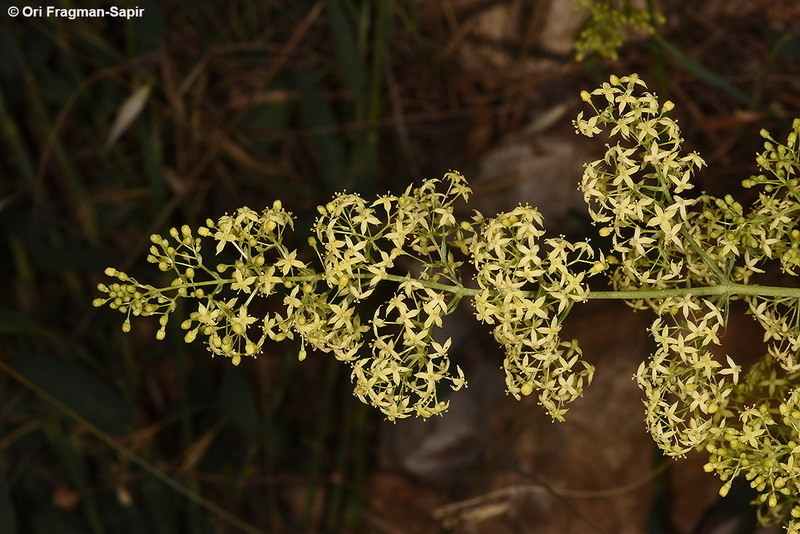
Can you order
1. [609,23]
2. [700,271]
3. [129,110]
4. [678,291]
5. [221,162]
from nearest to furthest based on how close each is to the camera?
[678,291] < [700,271] < [609,23] < [129,110] < [221,162]

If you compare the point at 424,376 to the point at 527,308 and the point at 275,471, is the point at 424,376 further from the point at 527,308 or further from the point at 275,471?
the point at 275,471

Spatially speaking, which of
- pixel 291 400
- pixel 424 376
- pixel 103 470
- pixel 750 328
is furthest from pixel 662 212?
pixel 103 470

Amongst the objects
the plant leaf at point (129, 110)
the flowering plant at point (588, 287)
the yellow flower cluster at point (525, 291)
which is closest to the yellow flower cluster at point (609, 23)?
the flowering plant at point (588, 287)

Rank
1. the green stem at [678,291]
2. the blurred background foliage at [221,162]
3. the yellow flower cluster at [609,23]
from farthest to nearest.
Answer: the blurred background foliage at [221,162]
the yellow flower cluster at [609,23]
the green stem at [678,291]

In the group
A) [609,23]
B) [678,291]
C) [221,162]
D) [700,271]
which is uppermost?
[221,162]

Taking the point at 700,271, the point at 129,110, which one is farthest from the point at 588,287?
the point at 129,110

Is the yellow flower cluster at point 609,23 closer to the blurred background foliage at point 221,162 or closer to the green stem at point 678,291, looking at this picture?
the blurred background foliage at point 221,162

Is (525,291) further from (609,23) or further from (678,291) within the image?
(609,23)

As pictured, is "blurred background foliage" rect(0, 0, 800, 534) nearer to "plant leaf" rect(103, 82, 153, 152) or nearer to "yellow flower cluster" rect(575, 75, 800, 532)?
"plant leaf" rect(103, 82, 153, 152)

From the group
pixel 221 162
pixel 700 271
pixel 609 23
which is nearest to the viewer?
pixel 700 271
